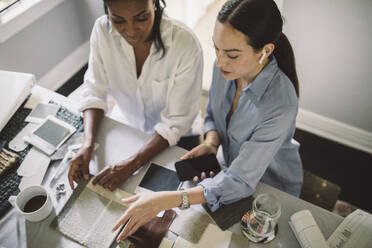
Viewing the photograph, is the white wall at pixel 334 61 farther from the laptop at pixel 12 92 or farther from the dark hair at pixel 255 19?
the laptop at pixel 12 92

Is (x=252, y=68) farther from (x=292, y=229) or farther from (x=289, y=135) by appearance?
(x=292, y=229)

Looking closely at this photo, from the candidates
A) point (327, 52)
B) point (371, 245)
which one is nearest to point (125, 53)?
point (371, 245)

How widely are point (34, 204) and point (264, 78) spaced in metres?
0.92

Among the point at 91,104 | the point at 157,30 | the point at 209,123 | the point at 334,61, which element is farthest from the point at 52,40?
the point at 334,61

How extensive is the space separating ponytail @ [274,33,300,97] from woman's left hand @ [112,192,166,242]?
2.13 ft

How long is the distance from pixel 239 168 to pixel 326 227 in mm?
338

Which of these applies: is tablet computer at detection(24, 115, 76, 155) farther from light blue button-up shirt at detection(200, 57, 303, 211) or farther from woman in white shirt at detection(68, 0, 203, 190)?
light blue button-up shirt at detection(200, 57, 303, 211)

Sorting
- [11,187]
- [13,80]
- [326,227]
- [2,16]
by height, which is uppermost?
[2,16]

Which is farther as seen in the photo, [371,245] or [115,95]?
[115,95]

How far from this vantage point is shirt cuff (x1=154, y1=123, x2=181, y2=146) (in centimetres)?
122

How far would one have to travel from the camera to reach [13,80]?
1.33 m

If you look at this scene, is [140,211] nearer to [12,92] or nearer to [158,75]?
[158,75]

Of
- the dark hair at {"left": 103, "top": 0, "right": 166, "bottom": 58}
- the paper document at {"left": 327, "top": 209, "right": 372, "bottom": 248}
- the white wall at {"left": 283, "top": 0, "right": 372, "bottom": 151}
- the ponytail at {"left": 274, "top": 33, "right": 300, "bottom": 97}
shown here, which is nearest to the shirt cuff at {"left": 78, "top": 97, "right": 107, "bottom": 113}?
the dark hair at {"left": 103, "top": 0, "right": 166, "bottom": 58}

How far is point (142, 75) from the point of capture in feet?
4.40
